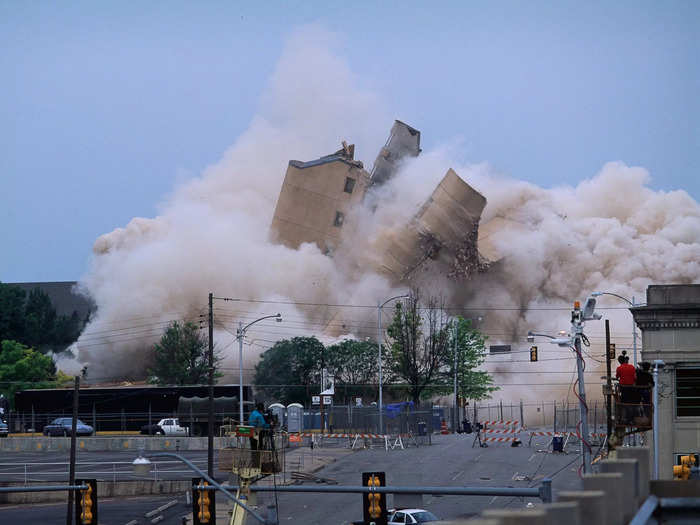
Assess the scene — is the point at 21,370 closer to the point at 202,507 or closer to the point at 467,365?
the point at 467,365

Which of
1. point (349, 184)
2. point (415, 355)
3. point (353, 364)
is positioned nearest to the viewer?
point (415, 355)

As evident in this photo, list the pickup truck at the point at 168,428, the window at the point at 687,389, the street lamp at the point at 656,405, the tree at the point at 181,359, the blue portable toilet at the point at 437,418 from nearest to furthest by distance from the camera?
the street lamp at the point at 656,405, the window at the point at 687,389, the pickup truck at the point at 168,428, the blue portable toilet at the point at 437,418, the tree at the point at 181,359

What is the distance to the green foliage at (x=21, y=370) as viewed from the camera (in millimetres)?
86375

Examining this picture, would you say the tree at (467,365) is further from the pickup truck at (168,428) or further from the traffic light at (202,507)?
the traffic light at (202,507)

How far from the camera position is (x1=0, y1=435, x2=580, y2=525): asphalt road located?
34.4 m

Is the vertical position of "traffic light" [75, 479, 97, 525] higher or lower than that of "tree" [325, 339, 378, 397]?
lower


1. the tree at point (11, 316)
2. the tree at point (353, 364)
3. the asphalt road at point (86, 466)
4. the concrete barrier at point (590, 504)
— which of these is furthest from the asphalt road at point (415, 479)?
the tree at point (11, 316)

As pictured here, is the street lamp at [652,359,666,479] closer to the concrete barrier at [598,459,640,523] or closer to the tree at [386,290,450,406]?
the concrete barrier at [598,459,640,523]

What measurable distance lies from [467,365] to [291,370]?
1333cm

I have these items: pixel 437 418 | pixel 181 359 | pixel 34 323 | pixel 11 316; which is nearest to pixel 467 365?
pixel 437 418

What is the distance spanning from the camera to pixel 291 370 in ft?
262

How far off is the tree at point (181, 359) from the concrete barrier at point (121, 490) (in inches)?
1427

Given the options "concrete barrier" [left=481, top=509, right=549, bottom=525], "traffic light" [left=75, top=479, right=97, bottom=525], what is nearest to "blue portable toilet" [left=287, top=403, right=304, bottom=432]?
"traffic light" [left=75, top=479, right=97, bottom=525]

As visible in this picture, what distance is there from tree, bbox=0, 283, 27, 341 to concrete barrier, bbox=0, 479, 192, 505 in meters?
64.5
